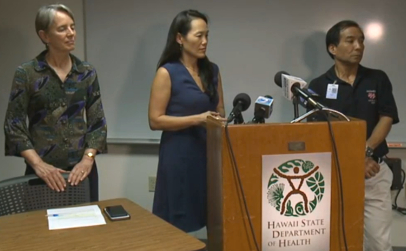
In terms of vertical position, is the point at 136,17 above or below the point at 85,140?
above

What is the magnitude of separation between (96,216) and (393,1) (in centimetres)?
221

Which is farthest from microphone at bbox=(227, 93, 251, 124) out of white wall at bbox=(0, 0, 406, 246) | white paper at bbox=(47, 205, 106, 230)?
white wall at bbox=(0, 0, 406, 246)

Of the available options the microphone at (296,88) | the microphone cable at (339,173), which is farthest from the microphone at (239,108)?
the microphone cable at (339,173)

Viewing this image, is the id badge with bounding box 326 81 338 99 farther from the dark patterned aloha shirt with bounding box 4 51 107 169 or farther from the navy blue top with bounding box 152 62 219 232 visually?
the dark patterned aloha shirt with bounding box 4 51 107 169

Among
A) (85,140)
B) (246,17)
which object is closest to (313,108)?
(85,140)

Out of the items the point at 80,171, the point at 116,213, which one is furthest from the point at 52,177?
the point at 116,213

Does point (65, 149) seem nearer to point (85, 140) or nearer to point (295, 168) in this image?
point (85, 140)

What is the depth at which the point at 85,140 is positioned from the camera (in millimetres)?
2137

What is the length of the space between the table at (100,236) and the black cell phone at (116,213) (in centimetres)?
2

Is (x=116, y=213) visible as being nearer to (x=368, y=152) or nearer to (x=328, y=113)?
(x=328, y=113)

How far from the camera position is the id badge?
2.33 m

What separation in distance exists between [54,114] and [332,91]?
141 cm

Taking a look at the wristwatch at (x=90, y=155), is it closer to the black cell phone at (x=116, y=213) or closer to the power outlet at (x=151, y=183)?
the black cell phone at (x=116, y=213)

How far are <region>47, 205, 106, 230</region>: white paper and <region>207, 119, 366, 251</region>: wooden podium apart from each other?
43 centimetres
